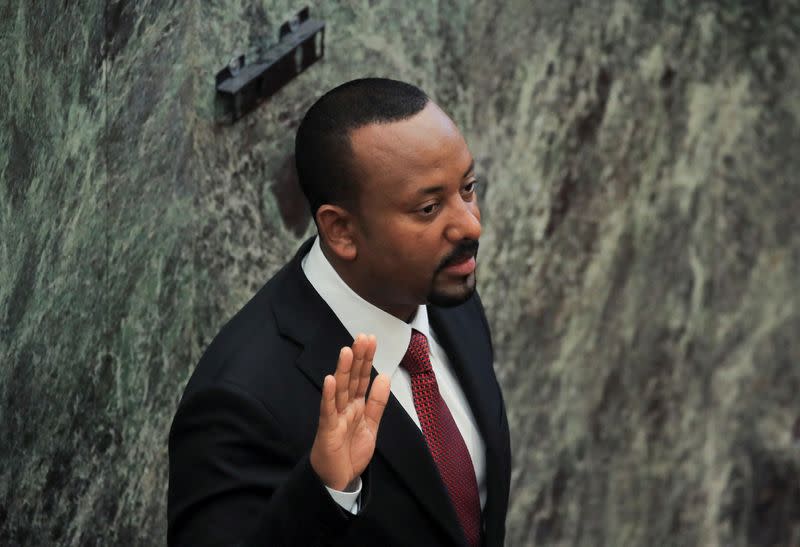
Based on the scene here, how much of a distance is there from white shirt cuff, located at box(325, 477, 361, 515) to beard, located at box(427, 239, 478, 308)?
0.41 m

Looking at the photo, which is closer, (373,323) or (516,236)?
(373,323)

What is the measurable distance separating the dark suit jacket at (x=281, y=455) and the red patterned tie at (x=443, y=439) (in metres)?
0.05

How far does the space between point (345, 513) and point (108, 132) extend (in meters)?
1.45

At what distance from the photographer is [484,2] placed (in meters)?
4.38

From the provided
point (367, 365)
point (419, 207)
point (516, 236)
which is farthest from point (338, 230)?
point (516, 236)

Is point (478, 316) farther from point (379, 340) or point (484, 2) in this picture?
point (484, 2)

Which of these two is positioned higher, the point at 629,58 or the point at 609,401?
the point at 629,58

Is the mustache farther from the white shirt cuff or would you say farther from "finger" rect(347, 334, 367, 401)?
the white shirt cuff

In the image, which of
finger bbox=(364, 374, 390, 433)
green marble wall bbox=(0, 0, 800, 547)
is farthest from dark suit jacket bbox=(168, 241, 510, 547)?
green marble wall bbox=(0, 0, 800, 547)

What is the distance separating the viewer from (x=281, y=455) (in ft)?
8.20

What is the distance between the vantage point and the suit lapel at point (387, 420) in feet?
8.50

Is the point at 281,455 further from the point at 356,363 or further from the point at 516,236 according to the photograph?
the point at 516,236

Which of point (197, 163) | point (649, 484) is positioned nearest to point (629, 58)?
point (649, 484)

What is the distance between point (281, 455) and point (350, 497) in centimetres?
21
